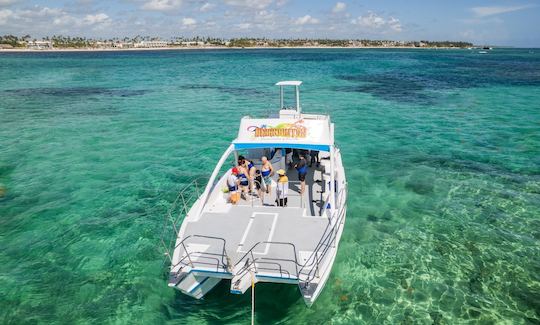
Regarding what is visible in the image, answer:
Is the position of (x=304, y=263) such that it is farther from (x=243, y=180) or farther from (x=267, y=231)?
(x=243, y=180)

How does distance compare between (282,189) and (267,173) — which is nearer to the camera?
(282,189)

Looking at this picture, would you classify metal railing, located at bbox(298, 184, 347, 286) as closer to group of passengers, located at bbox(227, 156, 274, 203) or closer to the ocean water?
the ocean water

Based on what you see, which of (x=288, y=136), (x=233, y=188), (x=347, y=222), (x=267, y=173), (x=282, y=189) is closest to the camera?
(x=282, y=189)

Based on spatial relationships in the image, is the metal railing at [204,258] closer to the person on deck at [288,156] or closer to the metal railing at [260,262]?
the metal railing at [260,262]

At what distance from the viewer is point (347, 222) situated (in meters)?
13.2

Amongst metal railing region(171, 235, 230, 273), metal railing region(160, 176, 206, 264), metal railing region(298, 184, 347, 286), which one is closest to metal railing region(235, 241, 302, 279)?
metal railing region(298, 184, 347, 286)

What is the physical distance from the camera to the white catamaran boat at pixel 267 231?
793cm

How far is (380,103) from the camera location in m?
35.5

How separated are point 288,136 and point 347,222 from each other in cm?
453

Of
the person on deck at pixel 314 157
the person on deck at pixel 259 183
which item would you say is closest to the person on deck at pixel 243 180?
the person on deck at pixel 259 183

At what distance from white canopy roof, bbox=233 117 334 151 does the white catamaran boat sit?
3cm

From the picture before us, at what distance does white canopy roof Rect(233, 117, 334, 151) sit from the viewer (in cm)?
1093

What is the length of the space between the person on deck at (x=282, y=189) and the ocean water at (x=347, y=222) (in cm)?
266

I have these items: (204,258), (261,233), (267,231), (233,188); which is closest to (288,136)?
(233,188)
